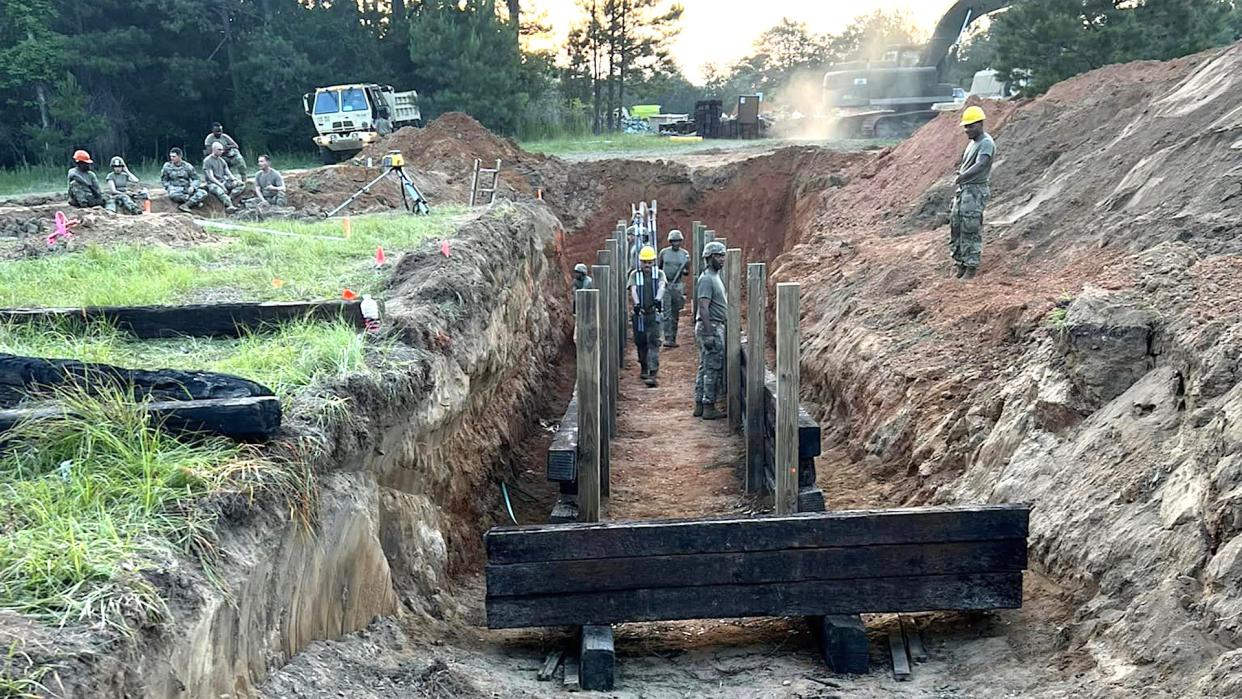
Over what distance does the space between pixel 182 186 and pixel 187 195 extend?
1.00ft

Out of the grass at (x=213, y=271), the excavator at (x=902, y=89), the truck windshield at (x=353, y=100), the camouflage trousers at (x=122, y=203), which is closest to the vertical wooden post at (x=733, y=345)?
the grass at (x=213, y=271)

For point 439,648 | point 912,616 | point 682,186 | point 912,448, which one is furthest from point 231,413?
point 682,186

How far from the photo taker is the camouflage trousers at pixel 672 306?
1430 centimetres

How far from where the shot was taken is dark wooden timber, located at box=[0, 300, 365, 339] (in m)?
6.67

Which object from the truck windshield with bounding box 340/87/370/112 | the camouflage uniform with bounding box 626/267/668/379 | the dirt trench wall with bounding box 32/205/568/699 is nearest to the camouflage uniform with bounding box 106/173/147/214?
the dirt trench wall with bounding box 32/205/568/699

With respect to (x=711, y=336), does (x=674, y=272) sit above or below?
above

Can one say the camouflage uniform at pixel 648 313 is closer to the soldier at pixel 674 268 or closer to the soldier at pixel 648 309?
the soldier at pixel 648 309

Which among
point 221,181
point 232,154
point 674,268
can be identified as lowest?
point 674,268

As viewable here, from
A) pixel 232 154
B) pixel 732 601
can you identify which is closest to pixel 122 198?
pixel 232 154

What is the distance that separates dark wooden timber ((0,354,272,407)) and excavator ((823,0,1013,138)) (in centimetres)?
2706

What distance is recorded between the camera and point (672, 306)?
579 inches

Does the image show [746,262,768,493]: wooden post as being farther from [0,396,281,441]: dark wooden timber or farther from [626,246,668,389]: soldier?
[0,396,281,441]: dark wooden timber

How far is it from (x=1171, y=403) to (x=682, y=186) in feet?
63.5

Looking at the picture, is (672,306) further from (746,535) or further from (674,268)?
(746,535)
